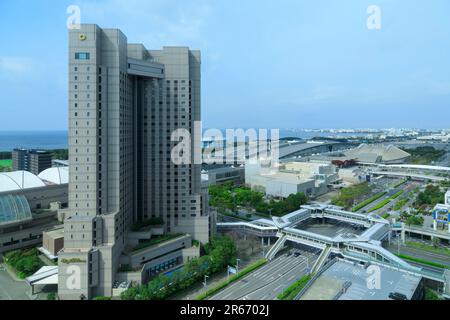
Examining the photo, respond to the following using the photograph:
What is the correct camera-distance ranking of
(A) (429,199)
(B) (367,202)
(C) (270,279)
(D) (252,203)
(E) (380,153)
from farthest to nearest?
(E) (380,153)
(B) (367,202)
(A) (429,199)
(D) (252,203)
(C) (270,279)

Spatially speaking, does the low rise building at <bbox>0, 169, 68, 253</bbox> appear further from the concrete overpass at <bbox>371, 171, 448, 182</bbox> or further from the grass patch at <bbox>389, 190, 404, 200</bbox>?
the concrete overpass at <bbox>371, 171, 448, 182</bbox>

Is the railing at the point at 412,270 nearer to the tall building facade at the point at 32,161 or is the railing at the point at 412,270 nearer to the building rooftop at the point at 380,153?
the building rooftop at the point at 380,153

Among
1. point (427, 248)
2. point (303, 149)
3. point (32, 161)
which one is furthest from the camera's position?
point (303, 149)

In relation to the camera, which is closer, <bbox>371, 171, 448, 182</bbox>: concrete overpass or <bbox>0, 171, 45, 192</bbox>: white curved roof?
<bbox>0, 171, 45, 192</bbox>: white curved roof

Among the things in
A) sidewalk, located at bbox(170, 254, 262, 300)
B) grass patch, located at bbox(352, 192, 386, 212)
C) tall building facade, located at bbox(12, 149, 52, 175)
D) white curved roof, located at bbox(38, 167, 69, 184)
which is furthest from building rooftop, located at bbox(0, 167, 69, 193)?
grass patch, located at bbox(352, 192, 386, 212)

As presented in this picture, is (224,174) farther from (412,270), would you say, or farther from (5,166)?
(5,166)

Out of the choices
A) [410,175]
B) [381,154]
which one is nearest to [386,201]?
[410,175]

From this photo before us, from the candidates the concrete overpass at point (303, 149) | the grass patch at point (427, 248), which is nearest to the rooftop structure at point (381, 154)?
the concrete overpass at point (303, 149)
